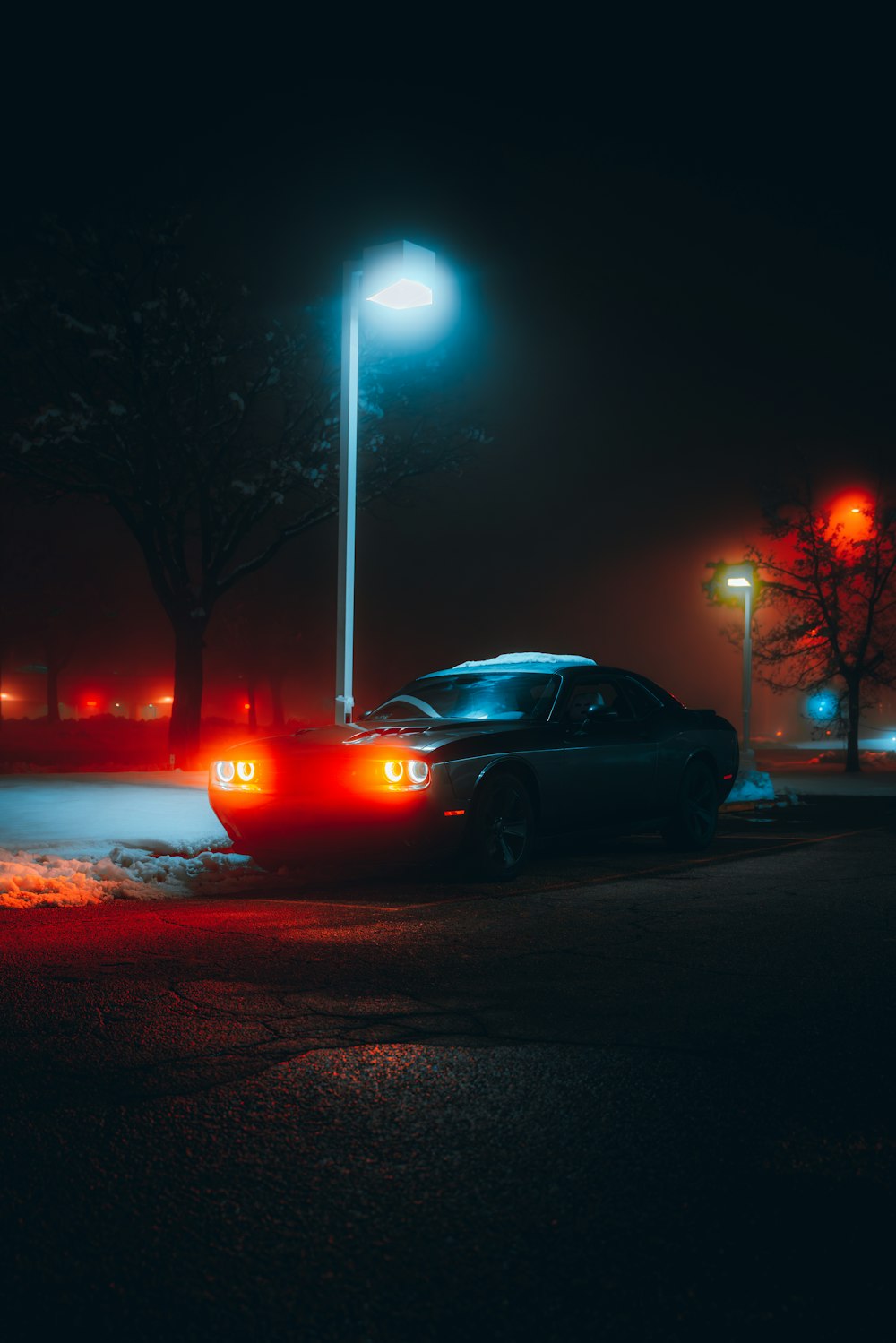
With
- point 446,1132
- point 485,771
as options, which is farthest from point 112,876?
point 446,1132

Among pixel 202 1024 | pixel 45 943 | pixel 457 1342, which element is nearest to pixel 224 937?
pixel 45 943

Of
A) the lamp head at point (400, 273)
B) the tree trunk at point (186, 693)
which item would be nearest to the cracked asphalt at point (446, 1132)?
the lamp head at point (400, 273)

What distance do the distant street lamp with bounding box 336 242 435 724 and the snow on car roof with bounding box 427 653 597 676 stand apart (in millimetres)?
1808

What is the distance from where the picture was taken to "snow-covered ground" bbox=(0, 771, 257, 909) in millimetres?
8266

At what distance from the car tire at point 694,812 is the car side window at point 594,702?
949 mm

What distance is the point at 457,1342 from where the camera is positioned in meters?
→ 2.36

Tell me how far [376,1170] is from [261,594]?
62420 millimetres

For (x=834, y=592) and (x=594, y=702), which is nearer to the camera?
(x=594, y=702)

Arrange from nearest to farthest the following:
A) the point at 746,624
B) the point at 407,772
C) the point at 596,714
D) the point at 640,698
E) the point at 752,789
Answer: the point at 407,772, the point at 596,714, the point at 640,698, the point at 752,789, the point at 746,624

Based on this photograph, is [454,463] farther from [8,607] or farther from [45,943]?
[8,607]

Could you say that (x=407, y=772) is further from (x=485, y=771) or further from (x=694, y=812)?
(x=694, y=812)

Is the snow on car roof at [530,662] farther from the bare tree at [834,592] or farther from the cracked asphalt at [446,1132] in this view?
the bare tree at [834,592]

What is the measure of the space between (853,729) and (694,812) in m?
22.2

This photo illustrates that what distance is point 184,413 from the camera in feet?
72.7
